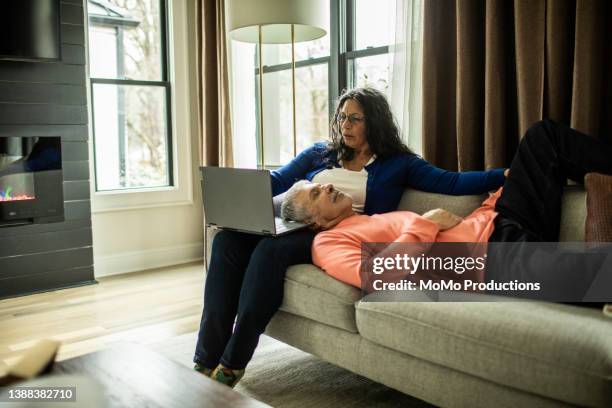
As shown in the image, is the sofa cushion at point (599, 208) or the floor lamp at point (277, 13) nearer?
the sofa cushion at point (599, 208)

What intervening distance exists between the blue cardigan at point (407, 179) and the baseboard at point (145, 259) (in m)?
1.88

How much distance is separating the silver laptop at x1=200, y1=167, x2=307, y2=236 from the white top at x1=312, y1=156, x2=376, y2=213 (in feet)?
1.26

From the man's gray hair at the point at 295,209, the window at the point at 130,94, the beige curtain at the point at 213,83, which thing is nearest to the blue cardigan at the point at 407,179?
the man's gray hair at the point at 295,209

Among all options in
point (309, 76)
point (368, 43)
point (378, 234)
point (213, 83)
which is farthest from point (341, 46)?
point (378, 234)

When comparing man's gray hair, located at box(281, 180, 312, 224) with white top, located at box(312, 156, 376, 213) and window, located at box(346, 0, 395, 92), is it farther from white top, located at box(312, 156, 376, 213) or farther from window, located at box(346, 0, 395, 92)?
window, located at box(346, 0, 395, 92)

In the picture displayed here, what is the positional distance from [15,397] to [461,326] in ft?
3.58

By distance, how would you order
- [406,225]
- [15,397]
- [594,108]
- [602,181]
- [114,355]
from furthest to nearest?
[594,108], [406,225], [602,181], [114,355], [15,397]

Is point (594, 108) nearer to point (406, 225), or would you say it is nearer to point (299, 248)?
point (406, 225)

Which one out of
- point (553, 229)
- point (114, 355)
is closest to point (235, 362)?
point (114, 355)

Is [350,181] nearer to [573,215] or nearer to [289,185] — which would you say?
[289,185]

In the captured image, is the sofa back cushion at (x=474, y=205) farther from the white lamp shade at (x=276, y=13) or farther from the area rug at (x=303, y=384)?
the white lamp shade at (x=276, y=13)

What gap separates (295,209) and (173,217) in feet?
7.69

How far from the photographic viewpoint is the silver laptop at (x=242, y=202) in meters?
2.09

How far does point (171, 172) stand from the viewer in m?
4.44
